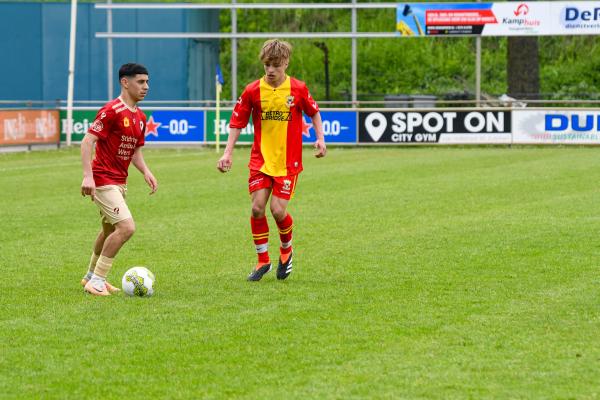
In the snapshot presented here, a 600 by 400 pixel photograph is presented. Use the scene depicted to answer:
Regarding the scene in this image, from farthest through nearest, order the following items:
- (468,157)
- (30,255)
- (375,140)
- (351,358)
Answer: (375,140) < (468,157) < (30,255) < (351,358)

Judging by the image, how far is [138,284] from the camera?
8.81 metres

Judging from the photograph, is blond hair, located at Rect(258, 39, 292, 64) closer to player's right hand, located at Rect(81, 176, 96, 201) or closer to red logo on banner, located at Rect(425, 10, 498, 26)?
player's right hand, located at Rect(81, 176, 96, 201)

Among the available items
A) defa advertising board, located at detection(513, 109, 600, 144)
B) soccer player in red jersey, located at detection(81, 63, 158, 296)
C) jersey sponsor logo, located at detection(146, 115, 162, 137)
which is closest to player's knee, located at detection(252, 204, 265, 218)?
soccer player in red jersey, located at detection(81, 63, 158, 296)

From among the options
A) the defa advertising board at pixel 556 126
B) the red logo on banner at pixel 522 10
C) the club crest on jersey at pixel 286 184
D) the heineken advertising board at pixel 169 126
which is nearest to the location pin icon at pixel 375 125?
the defa advertising board at pixel 556 126

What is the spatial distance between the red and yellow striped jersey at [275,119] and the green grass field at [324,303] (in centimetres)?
93

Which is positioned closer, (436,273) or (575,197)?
(436,273)

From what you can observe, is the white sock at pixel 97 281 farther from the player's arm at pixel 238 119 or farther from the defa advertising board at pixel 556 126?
the defa advertising board at pixel 556 126

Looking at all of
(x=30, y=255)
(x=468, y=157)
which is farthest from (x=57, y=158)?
(x=30, y=255)

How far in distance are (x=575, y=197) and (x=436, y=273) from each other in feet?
23.1

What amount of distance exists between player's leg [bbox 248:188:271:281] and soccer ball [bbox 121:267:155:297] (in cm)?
105

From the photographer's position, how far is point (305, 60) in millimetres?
46281

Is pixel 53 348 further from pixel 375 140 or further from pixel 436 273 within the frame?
pixel 375 140

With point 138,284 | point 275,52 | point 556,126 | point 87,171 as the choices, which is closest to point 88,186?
point 87,171

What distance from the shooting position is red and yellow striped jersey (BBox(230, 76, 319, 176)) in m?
9.55
